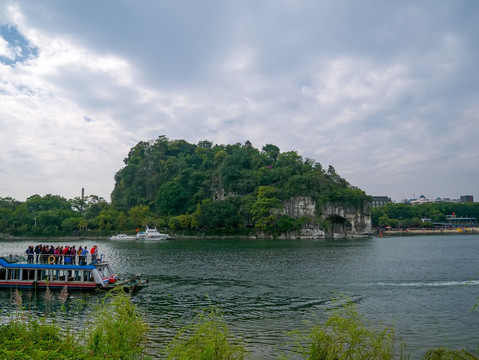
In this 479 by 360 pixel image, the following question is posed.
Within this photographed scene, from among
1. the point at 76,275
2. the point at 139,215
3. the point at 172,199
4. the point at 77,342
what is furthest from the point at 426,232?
the point at 77,342

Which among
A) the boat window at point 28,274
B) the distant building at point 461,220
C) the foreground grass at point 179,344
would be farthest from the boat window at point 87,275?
the distant building at point 461,220

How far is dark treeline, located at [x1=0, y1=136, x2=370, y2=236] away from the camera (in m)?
103

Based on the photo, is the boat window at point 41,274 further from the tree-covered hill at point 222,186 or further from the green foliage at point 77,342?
the tree-covered hill at point 222,186

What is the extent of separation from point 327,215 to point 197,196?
40917 mm

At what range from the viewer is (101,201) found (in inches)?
5246

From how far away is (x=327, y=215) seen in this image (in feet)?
336

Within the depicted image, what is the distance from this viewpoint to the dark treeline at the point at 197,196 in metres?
103

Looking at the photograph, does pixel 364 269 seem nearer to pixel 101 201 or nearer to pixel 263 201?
pixel 263 201

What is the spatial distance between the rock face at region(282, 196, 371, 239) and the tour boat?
250ft

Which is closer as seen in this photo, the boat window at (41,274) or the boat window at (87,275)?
the boat window at (87,275)

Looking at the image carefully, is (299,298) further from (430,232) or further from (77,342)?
(430,232)

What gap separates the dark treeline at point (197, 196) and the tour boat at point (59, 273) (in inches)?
2902

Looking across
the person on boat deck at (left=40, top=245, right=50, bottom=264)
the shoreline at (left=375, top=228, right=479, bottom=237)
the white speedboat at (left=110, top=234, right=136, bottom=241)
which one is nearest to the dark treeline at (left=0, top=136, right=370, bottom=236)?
the white speedboat at (left=110, top=234, right=136, bottom=241)

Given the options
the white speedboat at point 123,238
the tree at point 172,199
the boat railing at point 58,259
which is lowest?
the white speedboat at point 123,238
